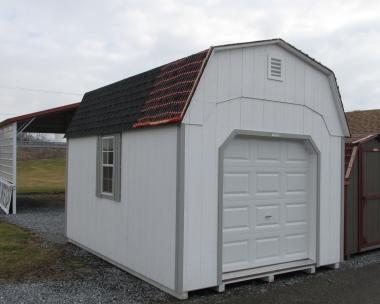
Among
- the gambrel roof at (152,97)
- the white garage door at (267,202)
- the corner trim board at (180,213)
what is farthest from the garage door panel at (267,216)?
the gambrel roof at (152,97)

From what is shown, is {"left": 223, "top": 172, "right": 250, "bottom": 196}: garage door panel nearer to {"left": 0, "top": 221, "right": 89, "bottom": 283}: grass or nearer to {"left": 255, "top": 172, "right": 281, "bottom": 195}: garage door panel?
{"left": 255, "top": 172, "right": 281, "bottom": 195}: garage door panel

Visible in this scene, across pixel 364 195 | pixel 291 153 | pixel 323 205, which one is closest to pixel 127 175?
pixel 291 153

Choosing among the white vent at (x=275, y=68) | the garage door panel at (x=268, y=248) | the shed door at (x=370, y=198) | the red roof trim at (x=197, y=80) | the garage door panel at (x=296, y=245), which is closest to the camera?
the red roof trim at (x=197, y=80)

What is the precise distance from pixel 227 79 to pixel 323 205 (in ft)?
9.06

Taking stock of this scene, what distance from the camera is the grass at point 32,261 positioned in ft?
21.9

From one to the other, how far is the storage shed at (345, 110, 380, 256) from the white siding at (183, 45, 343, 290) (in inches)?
33.4

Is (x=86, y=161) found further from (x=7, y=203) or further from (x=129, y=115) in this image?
(x=7, y=203)

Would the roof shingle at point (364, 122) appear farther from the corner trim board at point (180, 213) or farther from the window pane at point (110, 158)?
the corner trim board at point (180, 213)

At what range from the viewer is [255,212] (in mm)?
6449

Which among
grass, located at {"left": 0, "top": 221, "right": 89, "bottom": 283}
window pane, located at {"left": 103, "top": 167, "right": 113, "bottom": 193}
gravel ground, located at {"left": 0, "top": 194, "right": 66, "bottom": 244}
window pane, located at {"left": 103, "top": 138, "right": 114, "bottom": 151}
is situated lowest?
gravel ground, located at {"left": 0, "top": 194, "right": 66, "bottom": 244}

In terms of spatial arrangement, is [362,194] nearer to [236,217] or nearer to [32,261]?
[236,217]

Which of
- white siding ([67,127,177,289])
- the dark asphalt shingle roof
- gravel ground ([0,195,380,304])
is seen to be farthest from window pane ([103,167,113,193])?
gravel ground ([0,195,380,304])

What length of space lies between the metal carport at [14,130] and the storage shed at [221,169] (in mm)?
6356

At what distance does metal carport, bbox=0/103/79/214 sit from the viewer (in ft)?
44.1
